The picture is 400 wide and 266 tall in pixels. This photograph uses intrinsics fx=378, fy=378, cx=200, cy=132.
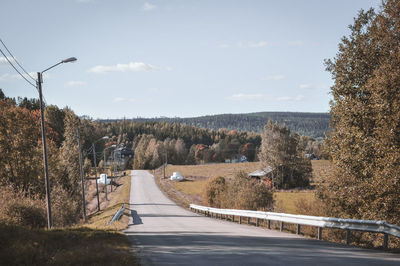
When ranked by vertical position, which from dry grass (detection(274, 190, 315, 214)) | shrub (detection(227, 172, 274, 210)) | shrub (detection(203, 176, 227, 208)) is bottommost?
dry grass (detection(274, 190, 315, 214))

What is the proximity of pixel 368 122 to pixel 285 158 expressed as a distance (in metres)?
52.9

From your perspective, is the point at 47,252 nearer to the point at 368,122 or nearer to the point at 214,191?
the point at 368,122

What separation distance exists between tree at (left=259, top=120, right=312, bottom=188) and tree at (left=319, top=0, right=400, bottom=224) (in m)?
48.7

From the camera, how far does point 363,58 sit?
767 inches

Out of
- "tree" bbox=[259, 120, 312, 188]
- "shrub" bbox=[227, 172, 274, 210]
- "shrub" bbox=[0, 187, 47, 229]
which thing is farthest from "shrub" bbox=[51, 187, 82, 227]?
"tree" bbox=[259, 120, 312, 188]

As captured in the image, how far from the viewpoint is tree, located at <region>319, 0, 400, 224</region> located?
15.5 m

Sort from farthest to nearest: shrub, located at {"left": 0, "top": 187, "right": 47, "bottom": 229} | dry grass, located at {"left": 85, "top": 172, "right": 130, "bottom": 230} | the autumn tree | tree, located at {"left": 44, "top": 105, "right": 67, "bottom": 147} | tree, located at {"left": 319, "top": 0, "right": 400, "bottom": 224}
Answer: tree, located at {"left": 44, "top": 105, "right": 67, "bottom": 147}, the autumn tree, shrub, located at {"left": 0, "top": 187, "right": 47, "bottom": 229}, dry grass, located at {"left": 85, "top": 172, "right": 130, "bottom": 230}, tree, located at {"left": 319, "top": 0, "right": 400, "bottom": 224}

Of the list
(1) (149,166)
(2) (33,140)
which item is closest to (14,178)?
(2) (33,140)

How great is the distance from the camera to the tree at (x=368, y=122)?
610 inches

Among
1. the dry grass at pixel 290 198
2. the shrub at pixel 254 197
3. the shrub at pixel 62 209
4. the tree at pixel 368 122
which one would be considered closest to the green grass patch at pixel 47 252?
the tree at pixel 368 122

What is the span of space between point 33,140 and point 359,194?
3714 cm

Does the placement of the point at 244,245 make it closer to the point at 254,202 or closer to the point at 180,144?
the point at 254,202

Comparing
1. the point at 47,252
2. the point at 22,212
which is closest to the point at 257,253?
the point at 47,252

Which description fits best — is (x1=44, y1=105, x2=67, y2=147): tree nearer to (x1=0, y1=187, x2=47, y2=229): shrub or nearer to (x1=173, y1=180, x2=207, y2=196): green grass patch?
(x1=173, y1=180, x2=207, y2=196): green grass patch
